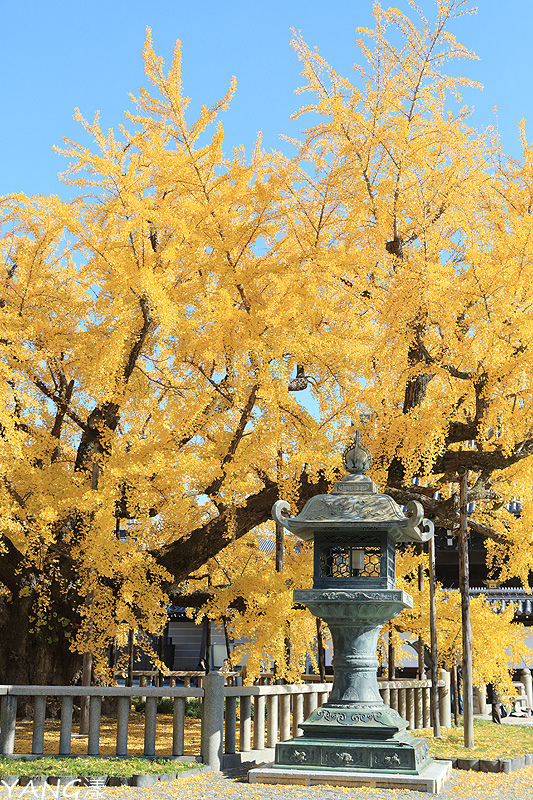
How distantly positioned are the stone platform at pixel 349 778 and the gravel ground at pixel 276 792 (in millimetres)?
120

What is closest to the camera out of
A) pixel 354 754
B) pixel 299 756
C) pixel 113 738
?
pixel 354 754

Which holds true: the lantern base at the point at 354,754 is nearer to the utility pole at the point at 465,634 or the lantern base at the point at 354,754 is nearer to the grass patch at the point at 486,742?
the grass patch at the point at 486,742

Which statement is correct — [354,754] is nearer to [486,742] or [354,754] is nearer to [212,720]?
[212,720]

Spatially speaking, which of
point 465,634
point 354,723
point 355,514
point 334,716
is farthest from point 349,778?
point 465,634

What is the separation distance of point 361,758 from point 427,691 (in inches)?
323

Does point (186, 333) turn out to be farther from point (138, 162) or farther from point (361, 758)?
point (361, 758)

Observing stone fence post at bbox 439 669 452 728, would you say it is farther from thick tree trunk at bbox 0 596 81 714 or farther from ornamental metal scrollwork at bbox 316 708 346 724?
ornamental metal scrollwork at bbox 316 708 346 724

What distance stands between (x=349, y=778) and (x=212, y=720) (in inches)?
76.6

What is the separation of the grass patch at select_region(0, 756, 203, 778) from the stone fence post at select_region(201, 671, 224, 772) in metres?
0.20

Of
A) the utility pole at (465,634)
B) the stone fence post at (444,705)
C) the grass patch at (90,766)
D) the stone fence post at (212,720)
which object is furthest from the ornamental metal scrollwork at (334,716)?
the stone fence post at (444,705)

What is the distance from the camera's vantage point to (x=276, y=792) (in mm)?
7734

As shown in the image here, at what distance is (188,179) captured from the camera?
12.2 meters

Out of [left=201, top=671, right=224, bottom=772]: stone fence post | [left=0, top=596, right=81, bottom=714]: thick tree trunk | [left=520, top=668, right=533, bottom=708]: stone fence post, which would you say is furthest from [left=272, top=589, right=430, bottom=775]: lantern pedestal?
[left=520, top=668, right=533, bottom=708]: stone fence post

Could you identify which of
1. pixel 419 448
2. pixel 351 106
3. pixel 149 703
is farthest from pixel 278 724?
pixel 351 106
